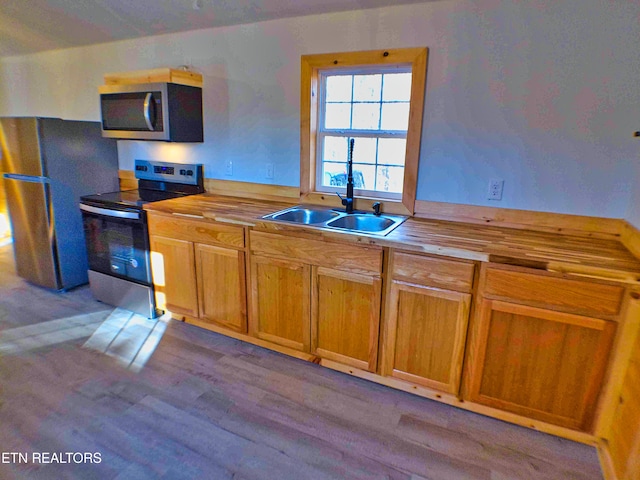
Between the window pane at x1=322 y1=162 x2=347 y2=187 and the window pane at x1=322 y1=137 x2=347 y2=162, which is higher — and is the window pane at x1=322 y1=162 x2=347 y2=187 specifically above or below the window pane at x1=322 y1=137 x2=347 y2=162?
below

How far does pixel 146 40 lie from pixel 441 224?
2.83 m

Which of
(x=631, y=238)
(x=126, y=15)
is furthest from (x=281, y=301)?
(x=126, y=15)

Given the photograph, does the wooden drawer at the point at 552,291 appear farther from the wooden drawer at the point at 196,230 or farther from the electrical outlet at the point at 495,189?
the wooden drawer at the point at 196,230

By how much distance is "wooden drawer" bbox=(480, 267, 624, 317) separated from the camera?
1.62 metres

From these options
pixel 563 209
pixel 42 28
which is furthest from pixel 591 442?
pixel 42 28

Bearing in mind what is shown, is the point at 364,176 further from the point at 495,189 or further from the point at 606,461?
the point at 606,461

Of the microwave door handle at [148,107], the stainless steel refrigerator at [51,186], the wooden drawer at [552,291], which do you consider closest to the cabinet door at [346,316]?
the wooden drawer at [552,291]

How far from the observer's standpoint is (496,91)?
2.16 meters

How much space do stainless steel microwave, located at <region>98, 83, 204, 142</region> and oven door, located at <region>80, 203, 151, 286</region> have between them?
0.63m

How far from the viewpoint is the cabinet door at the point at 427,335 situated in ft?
6.35

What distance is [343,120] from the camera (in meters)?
2.69

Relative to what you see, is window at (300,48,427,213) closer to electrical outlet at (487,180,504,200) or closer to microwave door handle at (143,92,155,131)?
electrical outlet at (487,180,504,200)

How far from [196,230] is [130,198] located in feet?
2.67

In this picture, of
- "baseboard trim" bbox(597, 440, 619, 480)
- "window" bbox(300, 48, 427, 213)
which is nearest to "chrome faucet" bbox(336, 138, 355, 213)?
"window" bbox(300, 48, 427, 213)
